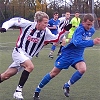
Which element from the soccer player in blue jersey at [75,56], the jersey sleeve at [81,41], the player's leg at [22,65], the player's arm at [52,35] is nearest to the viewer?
the jersey sleeve at [81,41]

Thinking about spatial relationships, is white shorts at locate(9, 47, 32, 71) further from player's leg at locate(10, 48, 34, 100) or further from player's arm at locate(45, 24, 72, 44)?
player's arm at locate(45, 24, 72, 44)

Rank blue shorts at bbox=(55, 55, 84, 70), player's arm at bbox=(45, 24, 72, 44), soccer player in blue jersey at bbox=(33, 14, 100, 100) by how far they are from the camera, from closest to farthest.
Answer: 1. soccer player in blue jersey at bbox=(33, 14, 100, 100)
2. player's arm at bbox=(45, 24, 72, 44)
3. blue shorts at bbox=(55, 55, 84, 70)

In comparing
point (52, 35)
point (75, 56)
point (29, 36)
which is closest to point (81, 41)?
point (75, 56)

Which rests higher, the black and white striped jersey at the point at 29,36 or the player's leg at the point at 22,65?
the black and white striped jersey at the point at 29,36

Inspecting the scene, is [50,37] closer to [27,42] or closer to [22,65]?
[27,42]

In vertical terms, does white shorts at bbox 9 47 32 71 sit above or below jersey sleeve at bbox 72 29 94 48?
below

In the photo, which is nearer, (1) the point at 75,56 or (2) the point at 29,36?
(2) the point at 29,36

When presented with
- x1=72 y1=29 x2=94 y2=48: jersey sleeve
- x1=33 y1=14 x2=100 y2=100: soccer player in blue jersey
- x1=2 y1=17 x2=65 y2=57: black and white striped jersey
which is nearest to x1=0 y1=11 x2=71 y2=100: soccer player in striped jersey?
x1=2 y1=17 x2=65 y2=57: black and white striped jersey

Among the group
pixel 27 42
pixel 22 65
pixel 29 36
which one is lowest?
pixel 22 65

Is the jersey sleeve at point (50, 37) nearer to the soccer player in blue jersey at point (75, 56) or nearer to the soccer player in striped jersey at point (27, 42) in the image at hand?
the soccer player in striped jersey at point (27, 42)

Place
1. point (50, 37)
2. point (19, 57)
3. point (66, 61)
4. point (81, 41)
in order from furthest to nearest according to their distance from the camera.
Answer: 1. point (66, 61)
2. point (50, 37)
3. point (19, 57)
4. point (81, 41)

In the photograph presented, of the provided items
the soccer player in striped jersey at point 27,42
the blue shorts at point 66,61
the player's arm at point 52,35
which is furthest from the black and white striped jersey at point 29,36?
the blue shorts at point 66,61

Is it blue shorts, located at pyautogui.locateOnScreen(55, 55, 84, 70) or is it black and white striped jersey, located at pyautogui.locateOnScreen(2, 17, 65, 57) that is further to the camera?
blue shorts, located at pyautogui.locateOnScreen(55, 55, 84, 70)

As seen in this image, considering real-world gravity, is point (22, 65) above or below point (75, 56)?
below
